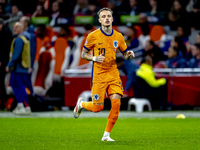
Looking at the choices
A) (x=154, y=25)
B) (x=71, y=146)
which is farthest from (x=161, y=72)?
(x=71, y=146)

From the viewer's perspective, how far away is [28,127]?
9.36 meters

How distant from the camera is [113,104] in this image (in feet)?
22.8

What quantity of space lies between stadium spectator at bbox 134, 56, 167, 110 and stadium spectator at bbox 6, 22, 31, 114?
3672mm

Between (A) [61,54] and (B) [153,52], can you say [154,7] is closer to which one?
(B) [153,52]

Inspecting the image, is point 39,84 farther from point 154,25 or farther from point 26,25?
point 154,25

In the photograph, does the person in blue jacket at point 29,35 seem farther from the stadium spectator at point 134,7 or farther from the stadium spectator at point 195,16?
the stadium spectator at point 195,16

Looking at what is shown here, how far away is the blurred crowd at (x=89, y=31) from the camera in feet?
48.1

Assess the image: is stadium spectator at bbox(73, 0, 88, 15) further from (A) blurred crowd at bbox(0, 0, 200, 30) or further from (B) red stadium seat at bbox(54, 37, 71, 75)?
(B) red stadium seat at bbox(54, 37, 71, 75)

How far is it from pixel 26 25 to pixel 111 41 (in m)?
6.41

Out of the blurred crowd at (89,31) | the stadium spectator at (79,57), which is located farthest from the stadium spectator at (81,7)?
the stadium spectator at (79,57)

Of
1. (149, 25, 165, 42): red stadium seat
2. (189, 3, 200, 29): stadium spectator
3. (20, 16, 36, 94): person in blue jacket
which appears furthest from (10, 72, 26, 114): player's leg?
(189, 3, 200, 29): stadium spectator

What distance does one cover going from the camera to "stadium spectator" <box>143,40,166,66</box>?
14625mm

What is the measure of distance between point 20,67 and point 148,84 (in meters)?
4.20

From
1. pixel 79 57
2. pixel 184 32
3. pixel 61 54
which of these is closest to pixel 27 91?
pixel 61 54
